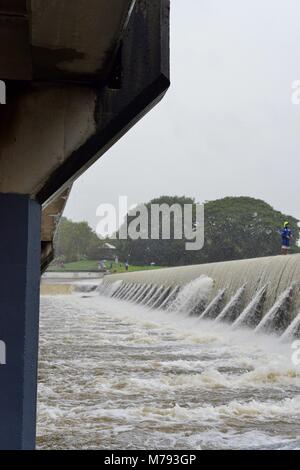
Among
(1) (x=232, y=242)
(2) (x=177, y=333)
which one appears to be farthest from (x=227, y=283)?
(1) (x=232, y=242)

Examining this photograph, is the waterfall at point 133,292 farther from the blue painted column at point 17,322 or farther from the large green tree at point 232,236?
the large green tree at point 232,236

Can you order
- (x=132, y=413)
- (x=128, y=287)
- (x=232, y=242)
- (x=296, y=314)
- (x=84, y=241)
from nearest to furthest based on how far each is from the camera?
1. (x=132, y=413)
2. (x=296, y=314)
3. (x=128, y=287)
4. (x=232, y=242)
5. (x=84, y=241)

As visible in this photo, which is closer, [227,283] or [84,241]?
[227,283]

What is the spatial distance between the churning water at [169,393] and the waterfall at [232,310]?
82.2 inches

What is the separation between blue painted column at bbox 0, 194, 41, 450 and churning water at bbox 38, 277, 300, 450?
1073 millimetres

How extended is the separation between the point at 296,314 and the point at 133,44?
8.33 metres

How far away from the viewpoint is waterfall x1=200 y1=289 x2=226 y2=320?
1562cm

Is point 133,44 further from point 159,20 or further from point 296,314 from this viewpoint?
point 296,314

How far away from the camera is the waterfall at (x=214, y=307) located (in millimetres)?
15617

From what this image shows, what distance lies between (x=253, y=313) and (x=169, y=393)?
22.1ft

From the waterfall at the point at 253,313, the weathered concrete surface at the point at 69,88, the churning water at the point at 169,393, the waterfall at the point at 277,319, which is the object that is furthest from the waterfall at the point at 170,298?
the weathered concrete surface at the point at 69,88

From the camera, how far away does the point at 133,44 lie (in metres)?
3.78

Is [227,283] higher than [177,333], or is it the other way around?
[227,283]

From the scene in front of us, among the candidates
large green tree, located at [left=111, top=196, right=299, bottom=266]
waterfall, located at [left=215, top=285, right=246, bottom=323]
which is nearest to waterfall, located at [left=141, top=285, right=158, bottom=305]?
waterfall, located at [left=215, top=285, right=246, bottom=323]
